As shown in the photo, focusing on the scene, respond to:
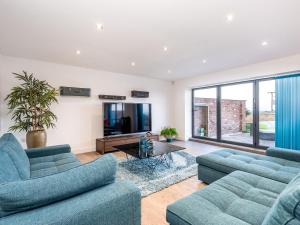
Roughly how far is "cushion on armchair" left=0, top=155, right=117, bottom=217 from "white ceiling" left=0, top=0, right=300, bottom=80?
1824 mm

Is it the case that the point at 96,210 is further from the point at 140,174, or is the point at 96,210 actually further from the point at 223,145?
the point at 223,145

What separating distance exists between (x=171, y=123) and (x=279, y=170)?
4.69 m

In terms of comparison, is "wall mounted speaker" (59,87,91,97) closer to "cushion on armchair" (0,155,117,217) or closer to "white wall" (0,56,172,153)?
"white wall" (0,56,172,153)

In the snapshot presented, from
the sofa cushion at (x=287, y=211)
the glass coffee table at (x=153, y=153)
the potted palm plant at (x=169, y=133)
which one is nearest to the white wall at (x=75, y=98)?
the potted palm plant at (x=169, y=133)

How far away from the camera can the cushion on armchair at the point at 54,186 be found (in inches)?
34.2

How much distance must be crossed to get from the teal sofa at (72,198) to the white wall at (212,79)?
4.45 metres

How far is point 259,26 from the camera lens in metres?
2.43

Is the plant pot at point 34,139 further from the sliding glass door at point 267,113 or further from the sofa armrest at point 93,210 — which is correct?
the sliding glass door at point 267,113

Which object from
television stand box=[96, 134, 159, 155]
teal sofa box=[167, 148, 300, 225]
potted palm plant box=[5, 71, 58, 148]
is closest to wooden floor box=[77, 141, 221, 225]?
teal sofa box=[167, 148, 300, 225]

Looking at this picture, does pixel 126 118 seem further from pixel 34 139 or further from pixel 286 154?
pixel 286 154

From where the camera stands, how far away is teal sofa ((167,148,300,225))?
85cm

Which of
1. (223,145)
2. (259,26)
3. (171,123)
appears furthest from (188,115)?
(259,26)

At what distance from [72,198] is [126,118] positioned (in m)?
3.95

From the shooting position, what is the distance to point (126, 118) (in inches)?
196
